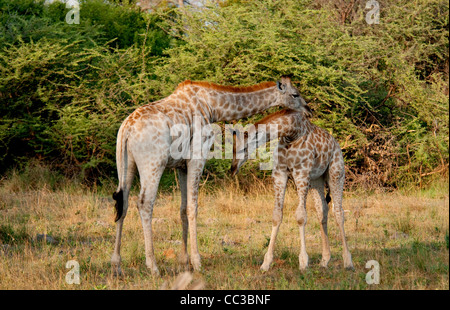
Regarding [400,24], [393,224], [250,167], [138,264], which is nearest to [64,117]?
[250,167]

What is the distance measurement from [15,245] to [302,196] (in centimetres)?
402

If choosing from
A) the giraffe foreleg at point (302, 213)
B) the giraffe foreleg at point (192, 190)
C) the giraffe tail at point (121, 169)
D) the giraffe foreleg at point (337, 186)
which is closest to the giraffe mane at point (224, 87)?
the giraffe foreleg at point (192, 190)

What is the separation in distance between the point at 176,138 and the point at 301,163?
150cm

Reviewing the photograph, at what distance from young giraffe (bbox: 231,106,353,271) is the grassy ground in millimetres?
409

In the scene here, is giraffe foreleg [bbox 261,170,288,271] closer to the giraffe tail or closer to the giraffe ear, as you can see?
the giraffe ear

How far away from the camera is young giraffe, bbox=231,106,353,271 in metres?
6.29

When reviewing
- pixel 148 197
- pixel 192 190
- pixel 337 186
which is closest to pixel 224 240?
pixel 192 190

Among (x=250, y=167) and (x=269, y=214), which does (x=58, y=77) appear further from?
(x=269, y=214)

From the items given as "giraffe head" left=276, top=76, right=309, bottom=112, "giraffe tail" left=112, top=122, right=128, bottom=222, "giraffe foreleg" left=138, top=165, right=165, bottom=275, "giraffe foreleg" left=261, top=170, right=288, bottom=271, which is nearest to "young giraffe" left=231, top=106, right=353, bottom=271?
"giraffe foreleg" left=261, top=170, right=288, bottom=271

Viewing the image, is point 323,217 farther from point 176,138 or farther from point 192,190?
point 176,138

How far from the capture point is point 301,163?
6.39m

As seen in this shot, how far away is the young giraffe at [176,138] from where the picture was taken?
610cm

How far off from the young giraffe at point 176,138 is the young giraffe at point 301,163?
0.48 meters

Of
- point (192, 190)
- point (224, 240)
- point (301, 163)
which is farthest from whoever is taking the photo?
point (224, 240)
